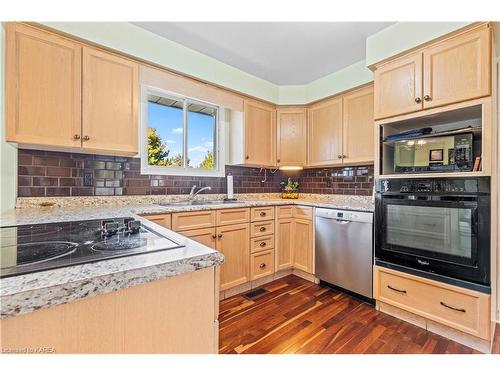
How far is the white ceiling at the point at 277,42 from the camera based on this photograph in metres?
1.97

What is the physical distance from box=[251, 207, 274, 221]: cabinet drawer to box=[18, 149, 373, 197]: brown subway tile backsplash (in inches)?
25.6

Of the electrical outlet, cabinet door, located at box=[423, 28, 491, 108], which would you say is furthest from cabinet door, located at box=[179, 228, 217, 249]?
cabinet door, located at box=[423, 28, 491, 108]

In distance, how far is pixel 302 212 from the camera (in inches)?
107

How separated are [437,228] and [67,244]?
7.29 feet

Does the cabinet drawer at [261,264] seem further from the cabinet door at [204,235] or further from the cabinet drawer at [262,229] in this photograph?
the cabinet door at [204,235]

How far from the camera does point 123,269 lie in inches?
21.2

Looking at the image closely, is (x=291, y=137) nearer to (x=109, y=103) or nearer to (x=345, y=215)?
(x=345, y=215)

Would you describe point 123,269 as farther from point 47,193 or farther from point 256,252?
point 256,252

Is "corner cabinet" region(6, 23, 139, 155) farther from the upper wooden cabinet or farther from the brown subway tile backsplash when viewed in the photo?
the upper wooden cabinet

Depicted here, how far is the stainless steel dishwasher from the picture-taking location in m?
2.12

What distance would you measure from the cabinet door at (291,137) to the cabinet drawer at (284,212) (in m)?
0.68

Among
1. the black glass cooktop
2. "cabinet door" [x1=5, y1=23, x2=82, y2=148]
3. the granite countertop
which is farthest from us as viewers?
"cabinet door" [x1=5, y1=23, x2=82, y2=148]

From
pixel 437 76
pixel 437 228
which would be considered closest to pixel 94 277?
pixel 437 228
